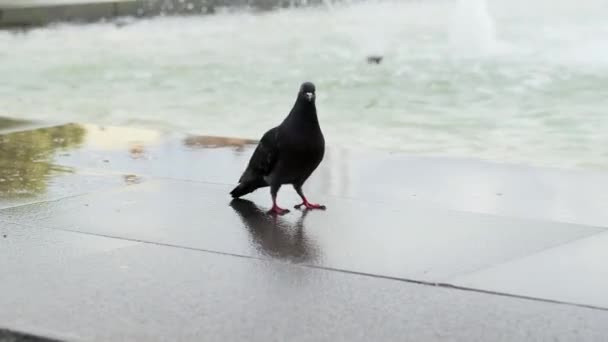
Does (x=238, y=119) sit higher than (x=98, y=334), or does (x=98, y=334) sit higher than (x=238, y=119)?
(x=98, y=334)

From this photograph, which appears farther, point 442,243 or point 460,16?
point 460,16

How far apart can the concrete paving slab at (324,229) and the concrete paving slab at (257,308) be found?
12.0 inches

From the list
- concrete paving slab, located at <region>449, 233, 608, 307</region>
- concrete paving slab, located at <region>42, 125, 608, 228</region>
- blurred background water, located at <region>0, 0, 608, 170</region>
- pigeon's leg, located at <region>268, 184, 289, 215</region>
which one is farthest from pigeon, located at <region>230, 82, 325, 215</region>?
blurred background water, located at <region>0, 0, 608, 170</region>

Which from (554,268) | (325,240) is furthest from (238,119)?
(554,268)

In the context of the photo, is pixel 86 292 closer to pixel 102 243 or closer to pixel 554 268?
pixel 102 243

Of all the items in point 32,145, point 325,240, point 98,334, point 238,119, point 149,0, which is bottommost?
point 149,0

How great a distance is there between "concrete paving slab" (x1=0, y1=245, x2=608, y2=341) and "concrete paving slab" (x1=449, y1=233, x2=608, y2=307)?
Result: 0.49ft

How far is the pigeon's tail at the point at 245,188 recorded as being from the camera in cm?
637

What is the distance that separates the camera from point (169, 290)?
465 centimetres

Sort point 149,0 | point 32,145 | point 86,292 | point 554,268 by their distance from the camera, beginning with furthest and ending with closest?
point 149,0 < point 32,145 < point 554,268 < point 86,292

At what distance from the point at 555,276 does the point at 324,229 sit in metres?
1.37

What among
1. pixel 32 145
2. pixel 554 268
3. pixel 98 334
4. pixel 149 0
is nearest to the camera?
pixel 98 334

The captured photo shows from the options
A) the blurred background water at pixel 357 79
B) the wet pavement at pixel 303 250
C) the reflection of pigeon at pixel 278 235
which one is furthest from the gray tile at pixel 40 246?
the blurred background water at pixel 357 79

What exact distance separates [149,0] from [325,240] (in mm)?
21270
